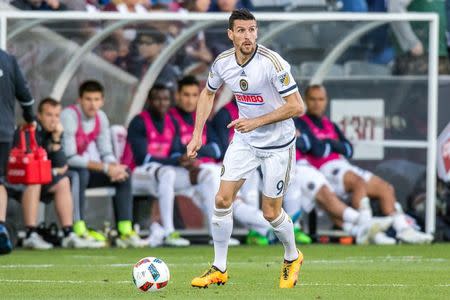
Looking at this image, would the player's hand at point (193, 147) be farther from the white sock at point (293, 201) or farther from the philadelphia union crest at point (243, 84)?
the white sock at point (293, 201)

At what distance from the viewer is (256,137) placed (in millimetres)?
10234

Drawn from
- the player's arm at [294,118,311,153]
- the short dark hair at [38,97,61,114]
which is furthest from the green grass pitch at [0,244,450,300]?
the short dark hair at [38,97,61,114]

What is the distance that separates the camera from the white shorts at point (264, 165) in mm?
10117

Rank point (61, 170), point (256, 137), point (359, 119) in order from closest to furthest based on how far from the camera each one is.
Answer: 1. point (256, 137)
2. point (61, 170)
3. point (359, 119)

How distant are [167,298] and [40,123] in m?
6.55

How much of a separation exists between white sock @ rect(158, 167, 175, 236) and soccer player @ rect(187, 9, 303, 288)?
5.36 metres

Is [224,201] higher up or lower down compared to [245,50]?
lower down

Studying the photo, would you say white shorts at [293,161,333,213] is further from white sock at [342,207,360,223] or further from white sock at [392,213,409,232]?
white sock at [392,213,409,232]

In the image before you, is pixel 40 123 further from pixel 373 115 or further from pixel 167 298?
pixel 167 298

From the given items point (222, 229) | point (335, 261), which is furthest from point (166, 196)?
point (222, 229)

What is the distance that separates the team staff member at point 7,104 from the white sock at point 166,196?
2.54 meters

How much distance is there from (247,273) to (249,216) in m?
4.42

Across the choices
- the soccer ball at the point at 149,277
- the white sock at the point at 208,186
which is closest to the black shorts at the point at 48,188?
the white sock at the point at 208,186

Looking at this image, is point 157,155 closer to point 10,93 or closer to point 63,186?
point 63,186
